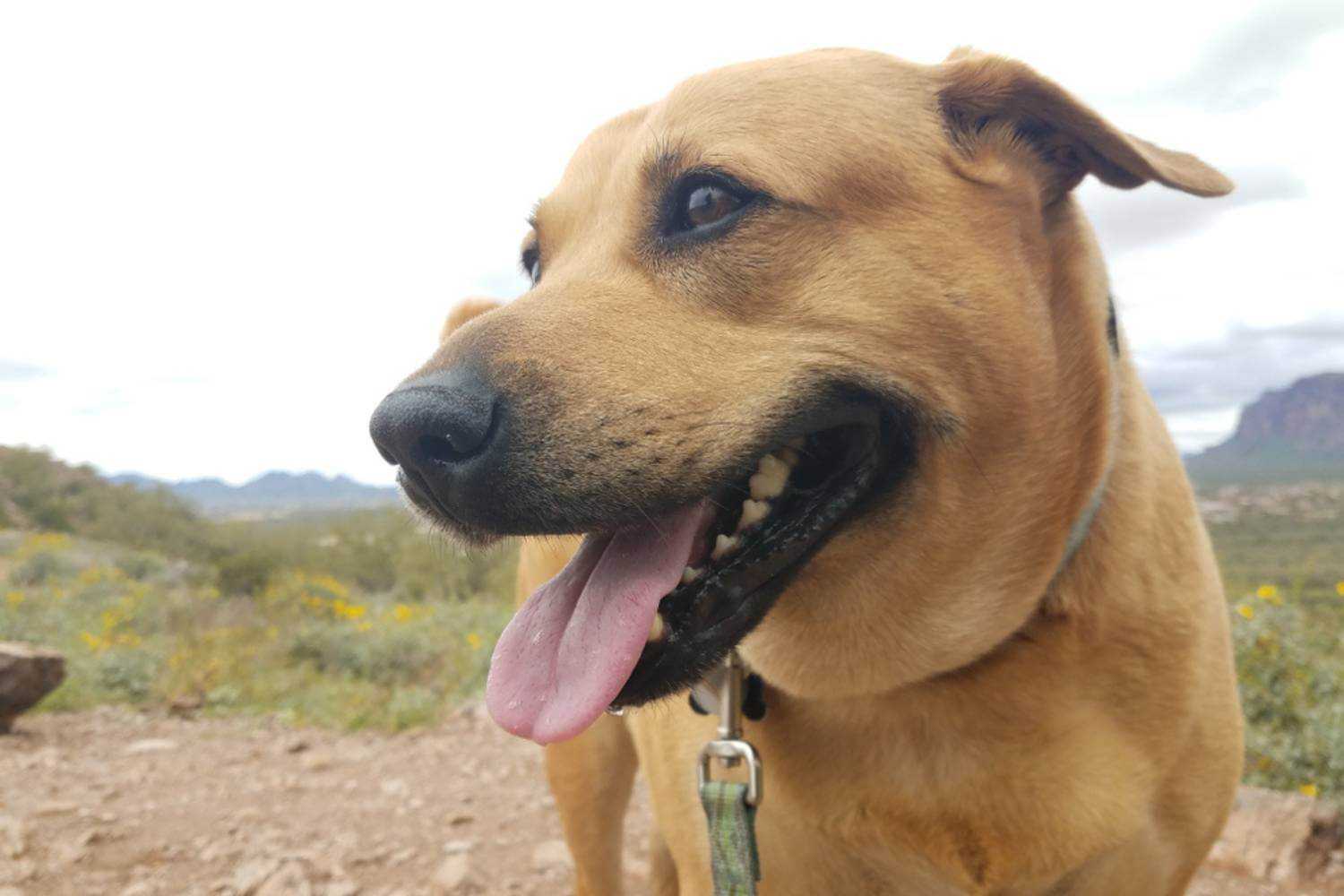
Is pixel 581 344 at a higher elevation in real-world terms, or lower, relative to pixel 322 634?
higher

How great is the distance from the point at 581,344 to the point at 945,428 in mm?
660

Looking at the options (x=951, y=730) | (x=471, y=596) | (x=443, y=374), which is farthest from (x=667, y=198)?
(x=471, y=596)

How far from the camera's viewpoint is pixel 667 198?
1812 millimetres

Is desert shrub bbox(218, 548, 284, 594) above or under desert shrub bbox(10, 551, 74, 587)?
under

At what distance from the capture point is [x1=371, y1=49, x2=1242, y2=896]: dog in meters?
1.54

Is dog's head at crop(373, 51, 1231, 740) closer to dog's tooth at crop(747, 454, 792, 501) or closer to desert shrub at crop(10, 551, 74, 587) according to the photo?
dog's tooth at crop(747, 454, 792, 501)

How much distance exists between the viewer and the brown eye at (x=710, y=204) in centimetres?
175

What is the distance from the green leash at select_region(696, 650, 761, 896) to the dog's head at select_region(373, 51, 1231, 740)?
19 centimetres

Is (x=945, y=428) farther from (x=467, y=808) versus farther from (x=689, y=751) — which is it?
(x=467, y=808)

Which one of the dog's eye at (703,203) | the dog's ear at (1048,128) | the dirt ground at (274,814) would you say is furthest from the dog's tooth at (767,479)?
the dirt ground at (274,814)

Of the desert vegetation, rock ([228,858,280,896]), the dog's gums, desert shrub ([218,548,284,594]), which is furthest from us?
desert shrub ([218,548,284,594])

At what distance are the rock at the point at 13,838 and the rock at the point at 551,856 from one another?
69.4 inches

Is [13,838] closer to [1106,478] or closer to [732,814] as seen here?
[732,814]

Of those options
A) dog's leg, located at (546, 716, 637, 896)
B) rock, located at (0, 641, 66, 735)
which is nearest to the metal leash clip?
dog's leg, located at (546, 716, 637, 896)
